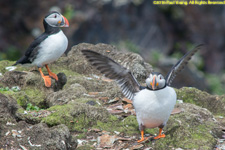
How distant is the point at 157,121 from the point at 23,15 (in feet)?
37.2

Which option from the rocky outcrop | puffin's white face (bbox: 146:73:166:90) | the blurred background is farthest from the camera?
the blurred background

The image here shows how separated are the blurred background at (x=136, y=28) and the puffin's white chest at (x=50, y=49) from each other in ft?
20.2

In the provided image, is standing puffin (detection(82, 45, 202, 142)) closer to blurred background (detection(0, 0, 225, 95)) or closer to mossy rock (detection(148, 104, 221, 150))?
mossy rock (detection(148, 104, 221, 150))

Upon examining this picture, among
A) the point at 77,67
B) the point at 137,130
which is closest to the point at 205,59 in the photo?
the point at 77,67

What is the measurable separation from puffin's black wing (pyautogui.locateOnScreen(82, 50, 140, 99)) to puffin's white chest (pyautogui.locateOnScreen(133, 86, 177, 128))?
1.21 ft

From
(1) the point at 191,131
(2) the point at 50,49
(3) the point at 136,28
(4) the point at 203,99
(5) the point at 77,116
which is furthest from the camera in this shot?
(3) the point at 136,28

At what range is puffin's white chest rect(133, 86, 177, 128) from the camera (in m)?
4.02

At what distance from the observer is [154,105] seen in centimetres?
403

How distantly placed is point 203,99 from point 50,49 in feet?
9.23

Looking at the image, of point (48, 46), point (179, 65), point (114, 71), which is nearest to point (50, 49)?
point (48, 46)

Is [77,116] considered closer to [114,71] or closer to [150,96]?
[114,71]

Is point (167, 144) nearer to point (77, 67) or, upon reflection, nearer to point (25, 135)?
point (25, 135)

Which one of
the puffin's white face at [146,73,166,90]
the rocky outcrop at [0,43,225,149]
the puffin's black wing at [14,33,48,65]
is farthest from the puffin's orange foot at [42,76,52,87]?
the puffin's white face at [146,73,166,90]

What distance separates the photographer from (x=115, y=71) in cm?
439
